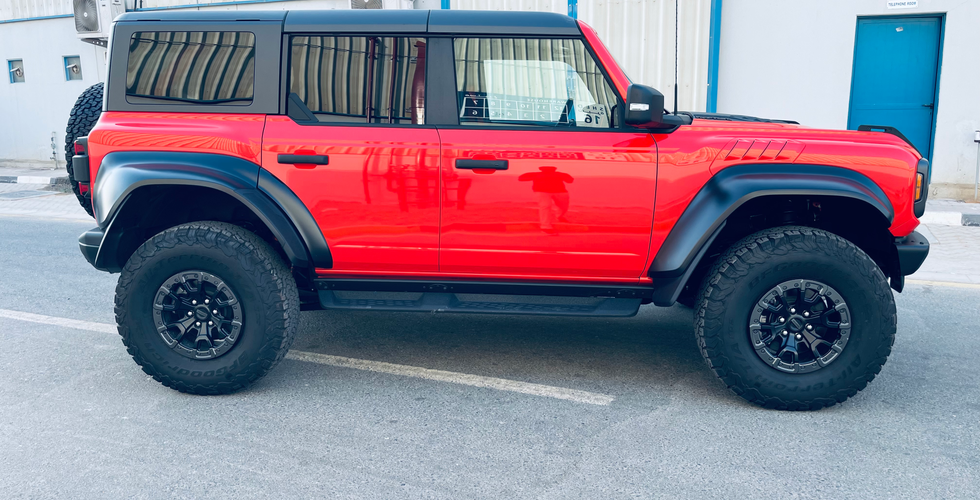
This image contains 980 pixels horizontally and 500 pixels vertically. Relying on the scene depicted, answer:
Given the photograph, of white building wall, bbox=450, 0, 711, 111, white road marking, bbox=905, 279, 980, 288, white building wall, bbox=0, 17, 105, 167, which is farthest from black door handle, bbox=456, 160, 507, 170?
white building wall, bbox=0, 17, 105, 167

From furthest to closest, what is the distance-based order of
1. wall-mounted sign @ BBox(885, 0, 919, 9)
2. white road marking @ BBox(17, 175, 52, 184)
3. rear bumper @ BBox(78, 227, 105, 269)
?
white road marking @ BBox(17, 175, 52, 184) < wall-mounted sign @ BBox(885, 0, 919, 9) < rear bumper @ BBox(78, 227, 105, 269)

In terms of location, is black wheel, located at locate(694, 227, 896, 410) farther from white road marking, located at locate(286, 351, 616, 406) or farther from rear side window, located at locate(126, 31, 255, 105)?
rear side window, located at locate(126, 31, 255, 105)

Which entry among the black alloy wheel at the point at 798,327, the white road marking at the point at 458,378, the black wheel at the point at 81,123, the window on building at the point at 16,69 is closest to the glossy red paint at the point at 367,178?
the white road marking at the point at 458,378

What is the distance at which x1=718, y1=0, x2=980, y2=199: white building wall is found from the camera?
10.3 m

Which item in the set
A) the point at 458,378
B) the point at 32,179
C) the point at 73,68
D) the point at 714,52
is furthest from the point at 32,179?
the point at 458,378

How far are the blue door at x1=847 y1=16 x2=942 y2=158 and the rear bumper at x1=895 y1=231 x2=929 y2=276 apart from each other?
7.83m

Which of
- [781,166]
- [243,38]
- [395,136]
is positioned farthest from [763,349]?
[243,38]

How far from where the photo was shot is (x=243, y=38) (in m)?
3.89

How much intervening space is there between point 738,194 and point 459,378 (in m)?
1.73

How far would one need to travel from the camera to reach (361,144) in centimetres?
380

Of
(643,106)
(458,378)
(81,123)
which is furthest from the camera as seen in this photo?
(81,123)

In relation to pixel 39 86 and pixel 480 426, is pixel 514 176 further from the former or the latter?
pixel 39 86

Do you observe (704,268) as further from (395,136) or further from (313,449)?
(313,449)

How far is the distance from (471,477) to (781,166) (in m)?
2.03
